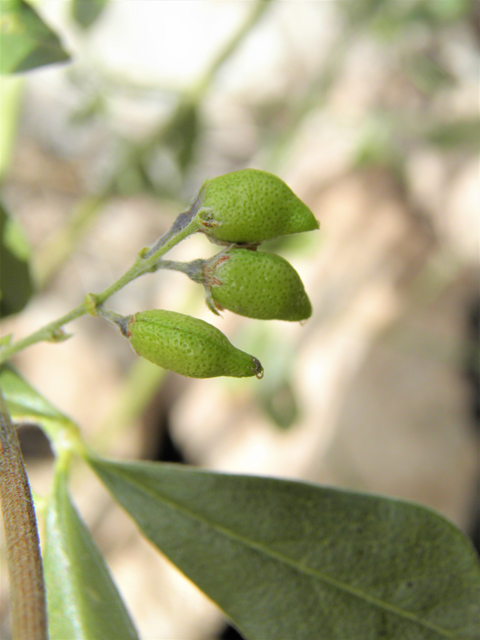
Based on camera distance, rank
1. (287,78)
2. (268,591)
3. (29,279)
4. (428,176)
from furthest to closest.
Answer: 1. (287,78)
2. (428,176)
3. (29,279)
4. (268,591)

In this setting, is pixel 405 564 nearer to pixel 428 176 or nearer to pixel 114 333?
pixel 114 333

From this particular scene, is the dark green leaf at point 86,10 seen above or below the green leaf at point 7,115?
above

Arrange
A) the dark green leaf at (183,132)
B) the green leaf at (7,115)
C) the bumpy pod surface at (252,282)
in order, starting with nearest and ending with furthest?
the bumpy pod surface at (252,282)
the green leaf at (7,115)
the dark green leaf at (183,132)

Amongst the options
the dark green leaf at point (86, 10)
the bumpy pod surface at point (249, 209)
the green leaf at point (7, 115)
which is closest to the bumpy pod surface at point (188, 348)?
the bumpy pod surface at point (249, 209)

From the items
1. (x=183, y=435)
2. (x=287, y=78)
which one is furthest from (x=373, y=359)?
(x=287, y=78)

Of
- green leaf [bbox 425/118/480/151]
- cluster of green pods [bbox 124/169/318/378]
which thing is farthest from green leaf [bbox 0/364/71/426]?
green leaf [bbox 425/118/480/151]

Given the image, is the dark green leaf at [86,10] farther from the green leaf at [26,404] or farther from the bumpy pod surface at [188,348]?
the bumpy pod surface at [188,348]

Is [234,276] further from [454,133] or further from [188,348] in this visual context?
[454,133]
